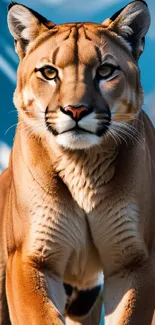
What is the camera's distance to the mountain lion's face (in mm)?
6062

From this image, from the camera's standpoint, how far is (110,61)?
6.28 metres

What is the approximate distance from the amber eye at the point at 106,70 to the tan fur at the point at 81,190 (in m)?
0.03

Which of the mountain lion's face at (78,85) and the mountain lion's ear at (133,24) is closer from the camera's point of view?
the mountain lion's face at (78,85)

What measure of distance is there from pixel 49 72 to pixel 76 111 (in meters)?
0.37

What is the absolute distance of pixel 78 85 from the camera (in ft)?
20.0

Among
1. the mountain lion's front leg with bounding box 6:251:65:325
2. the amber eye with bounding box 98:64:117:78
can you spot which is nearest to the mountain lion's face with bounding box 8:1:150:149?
the amber eye with bounding box 98:64:117:78

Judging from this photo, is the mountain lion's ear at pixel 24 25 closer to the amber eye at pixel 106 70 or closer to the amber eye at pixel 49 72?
the amber eye at pixel 49 72

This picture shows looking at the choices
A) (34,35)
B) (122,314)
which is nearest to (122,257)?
(122,314)

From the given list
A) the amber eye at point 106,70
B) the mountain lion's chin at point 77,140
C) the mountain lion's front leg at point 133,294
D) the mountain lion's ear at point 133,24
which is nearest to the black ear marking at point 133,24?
the mountain lion's ear at point 133,24

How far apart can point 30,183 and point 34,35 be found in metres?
0.77

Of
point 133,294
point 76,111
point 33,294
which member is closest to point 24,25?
point 76,111

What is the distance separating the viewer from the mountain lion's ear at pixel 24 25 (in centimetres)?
652

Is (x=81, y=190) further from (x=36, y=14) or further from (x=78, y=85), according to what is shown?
(x=36, y=14)

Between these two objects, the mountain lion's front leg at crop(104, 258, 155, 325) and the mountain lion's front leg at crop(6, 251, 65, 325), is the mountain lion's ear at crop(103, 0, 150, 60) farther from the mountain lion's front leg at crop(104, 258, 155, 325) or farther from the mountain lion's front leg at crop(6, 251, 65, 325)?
the mountain lion's front leg at crop(6, 251, 65, 325)
